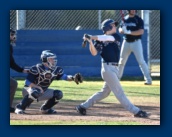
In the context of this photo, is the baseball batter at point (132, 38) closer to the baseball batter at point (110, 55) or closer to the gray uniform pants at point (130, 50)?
the gray uniform pants at point (130, 50)

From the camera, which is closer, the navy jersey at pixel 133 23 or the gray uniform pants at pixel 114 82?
the gray uniform pants at pixel 114 82

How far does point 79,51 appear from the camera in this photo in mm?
13578

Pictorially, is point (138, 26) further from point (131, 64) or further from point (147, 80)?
point (131, 64)

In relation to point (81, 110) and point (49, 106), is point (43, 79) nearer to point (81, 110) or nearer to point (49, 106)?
point (49, 106)

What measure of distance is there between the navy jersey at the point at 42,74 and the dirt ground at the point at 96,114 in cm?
48

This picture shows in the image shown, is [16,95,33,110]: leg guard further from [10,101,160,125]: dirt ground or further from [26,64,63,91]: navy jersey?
[26,64,63,91]: navy jersey

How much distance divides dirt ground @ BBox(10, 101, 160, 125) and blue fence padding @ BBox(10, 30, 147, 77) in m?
3.94

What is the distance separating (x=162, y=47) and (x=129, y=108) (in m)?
1.09

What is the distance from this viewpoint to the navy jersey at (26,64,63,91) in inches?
324

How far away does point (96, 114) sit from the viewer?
8516 mm

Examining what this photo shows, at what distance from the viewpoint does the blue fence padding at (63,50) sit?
13.3 meters

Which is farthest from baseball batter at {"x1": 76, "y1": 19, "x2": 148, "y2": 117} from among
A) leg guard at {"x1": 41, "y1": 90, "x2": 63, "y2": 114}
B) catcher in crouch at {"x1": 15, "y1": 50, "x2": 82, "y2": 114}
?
leg guard at {"x1": 41, "y1": 90, "x2": 63, "y2": 114}

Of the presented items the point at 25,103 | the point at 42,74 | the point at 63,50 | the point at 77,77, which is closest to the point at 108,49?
the point at 77,77

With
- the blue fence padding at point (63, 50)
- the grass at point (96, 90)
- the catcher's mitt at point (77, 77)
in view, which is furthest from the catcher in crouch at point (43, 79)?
the blue fence padding at point (63, 50)
